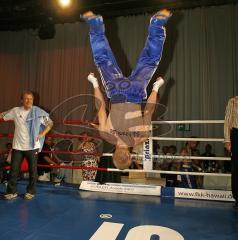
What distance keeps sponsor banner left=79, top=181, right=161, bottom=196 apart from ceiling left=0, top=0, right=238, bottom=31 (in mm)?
4491

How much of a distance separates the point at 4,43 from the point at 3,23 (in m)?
1.00

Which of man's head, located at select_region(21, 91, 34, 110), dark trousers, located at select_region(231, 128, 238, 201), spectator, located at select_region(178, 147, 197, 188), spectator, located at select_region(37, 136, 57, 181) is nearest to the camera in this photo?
dark trousers, located at select_region(231, 128, 238, 201)

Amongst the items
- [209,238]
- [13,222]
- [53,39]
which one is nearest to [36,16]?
[53,39]

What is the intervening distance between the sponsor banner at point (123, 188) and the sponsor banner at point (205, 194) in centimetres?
28

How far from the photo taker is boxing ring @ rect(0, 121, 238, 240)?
2.28 metres

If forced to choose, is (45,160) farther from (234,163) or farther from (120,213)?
(234,163)

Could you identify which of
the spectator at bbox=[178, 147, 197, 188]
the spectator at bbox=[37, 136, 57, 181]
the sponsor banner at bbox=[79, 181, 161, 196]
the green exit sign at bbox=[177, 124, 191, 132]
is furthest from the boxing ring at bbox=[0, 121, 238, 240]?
the green exit sign at bbox=[177, 124, 191, 132]

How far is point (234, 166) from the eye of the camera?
2.97m

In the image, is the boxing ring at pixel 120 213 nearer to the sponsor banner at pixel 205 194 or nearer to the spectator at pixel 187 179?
the sponsor banner at pixel 205 194

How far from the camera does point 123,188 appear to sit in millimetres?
3678

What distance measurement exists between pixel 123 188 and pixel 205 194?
3.31 feet

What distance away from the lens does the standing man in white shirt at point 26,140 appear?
10.8 ft

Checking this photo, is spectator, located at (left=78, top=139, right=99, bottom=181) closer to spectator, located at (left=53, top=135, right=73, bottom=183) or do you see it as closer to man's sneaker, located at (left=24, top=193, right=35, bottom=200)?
spectator, located at (left=53, top=135, right=73, bottom=183)

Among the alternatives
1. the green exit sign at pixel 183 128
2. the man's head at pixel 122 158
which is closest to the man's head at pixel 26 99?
the man's head at pixel 122 158
